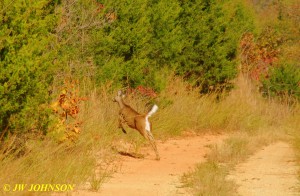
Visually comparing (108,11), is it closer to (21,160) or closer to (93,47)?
(93,47)

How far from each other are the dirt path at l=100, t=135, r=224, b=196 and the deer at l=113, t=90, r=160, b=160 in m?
0.46

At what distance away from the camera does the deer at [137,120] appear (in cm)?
1405

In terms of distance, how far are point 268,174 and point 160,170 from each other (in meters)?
1.83

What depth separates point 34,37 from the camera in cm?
1027

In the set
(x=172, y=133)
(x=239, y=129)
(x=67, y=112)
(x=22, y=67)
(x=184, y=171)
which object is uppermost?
(x=22, y=67)

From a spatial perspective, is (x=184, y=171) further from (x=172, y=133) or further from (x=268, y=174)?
(x=172, y=133)

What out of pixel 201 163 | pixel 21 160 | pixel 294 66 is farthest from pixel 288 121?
pixel 21 160

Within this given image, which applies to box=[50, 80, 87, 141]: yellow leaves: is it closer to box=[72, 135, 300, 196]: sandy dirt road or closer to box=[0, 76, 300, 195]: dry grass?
box=[0, 76, 300, 195]: dry grass

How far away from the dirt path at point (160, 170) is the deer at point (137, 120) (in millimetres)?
457

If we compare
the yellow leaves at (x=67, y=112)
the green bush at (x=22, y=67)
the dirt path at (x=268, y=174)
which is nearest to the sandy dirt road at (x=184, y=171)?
the dirt path at (x=268, y=174)

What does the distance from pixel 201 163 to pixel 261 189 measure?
2581 millimetres

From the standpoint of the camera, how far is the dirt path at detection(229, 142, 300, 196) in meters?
10.9

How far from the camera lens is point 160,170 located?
12914mm

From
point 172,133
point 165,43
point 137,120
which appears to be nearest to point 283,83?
point 165,43
